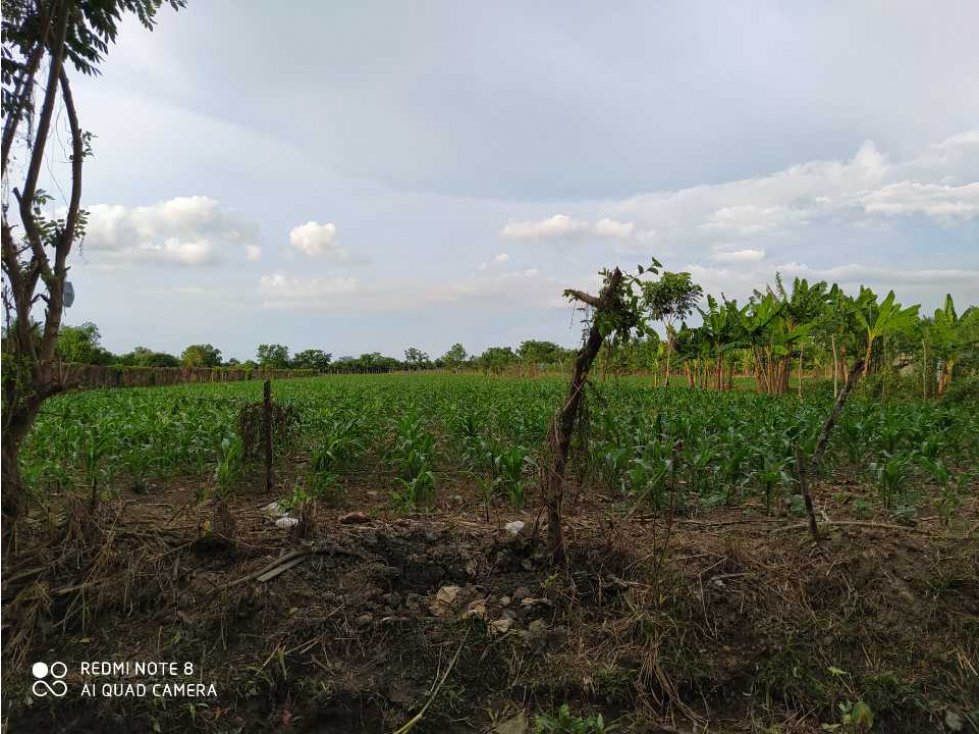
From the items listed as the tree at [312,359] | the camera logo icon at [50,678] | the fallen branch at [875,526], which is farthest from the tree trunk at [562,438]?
the tree at [312,359]

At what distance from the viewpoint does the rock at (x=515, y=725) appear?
8.98ft

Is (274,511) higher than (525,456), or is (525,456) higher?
(525,456)

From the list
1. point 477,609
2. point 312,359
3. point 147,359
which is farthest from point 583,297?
point 312,359

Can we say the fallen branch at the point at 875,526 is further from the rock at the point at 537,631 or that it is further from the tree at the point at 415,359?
the tree at the point at 415,359

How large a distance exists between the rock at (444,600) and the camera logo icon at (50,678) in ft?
6.03

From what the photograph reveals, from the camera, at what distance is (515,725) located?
2766mm

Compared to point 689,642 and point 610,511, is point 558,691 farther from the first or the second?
point 610,511

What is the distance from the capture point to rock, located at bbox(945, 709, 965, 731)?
2846mm

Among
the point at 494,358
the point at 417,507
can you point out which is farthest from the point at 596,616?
the point at 494,358

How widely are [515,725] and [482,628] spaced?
0.51 metres

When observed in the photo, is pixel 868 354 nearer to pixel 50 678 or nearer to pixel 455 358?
pixel 50 678

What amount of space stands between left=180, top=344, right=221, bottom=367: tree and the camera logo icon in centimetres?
7440

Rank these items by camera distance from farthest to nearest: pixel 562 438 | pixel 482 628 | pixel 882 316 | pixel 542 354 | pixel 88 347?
pixel 542 354 < pixel 88 347 < pixel 882 316 < pixel 562 438 < pixel 482 628

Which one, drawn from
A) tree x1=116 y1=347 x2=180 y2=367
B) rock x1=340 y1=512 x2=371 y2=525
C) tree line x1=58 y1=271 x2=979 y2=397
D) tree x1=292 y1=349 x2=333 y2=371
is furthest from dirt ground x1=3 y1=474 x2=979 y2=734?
tree x1=292 y1=349 x2=333 y2=371
